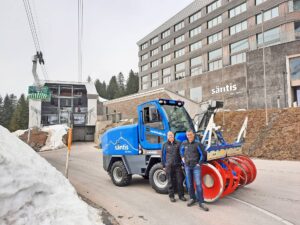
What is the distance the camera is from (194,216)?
613cm

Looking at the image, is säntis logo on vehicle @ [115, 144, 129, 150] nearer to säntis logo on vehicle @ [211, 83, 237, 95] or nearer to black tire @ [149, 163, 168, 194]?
black tire @ [149, 163, 168, 194]

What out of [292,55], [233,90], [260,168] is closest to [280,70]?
[292,55]

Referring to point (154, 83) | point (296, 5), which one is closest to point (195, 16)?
point (154, 83)

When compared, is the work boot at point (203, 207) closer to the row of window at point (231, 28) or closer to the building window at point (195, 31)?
the row of window at point (231, 28)

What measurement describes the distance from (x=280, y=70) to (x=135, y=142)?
3053 cm

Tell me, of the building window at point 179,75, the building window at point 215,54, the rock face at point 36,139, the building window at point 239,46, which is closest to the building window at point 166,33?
the building window at point 179,75

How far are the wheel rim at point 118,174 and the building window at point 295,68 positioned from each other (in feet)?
98.1

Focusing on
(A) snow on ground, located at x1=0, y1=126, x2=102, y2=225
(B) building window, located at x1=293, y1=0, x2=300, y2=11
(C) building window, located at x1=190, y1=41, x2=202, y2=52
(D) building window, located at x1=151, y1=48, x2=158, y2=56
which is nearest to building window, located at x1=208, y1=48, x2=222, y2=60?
(C) building window, located at x1=190, y1=41, x2=202, y2=52

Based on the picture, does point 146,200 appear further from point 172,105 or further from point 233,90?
point 233,90

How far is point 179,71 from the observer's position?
2319 inches

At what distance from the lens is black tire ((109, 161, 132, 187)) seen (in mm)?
9531

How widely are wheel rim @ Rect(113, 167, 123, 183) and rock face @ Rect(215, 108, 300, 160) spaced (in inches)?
460

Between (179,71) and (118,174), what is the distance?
167 ft

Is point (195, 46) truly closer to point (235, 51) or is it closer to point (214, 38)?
point (214, 38)
